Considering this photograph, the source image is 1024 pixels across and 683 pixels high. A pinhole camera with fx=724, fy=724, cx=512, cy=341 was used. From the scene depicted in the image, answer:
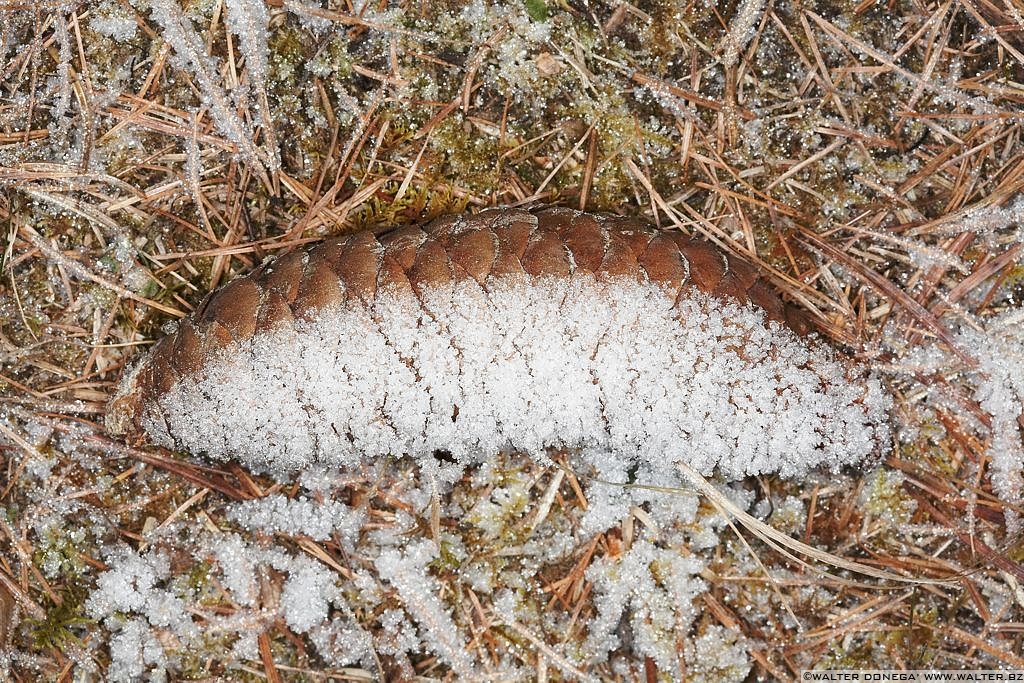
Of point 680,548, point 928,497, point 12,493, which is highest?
point 928,497

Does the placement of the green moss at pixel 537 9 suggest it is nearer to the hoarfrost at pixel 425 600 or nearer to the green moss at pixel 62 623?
the hoarfrost at pixel 425 600

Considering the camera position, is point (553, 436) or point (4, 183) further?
point (4, 183)

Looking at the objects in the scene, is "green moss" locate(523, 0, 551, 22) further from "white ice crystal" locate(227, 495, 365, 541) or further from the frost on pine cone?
"white ice crystal" locate(227, 495, 365, 541)

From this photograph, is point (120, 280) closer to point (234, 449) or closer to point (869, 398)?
point (234, 449)

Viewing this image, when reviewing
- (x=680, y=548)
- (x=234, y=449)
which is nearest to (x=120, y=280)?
(x=234, y=449)

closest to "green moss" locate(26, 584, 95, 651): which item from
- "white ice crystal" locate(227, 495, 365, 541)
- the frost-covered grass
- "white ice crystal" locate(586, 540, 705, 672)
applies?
the frost-covered grass

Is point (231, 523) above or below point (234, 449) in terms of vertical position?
below

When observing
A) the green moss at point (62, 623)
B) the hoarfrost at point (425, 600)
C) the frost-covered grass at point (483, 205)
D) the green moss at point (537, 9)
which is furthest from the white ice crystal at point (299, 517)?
the green moss at point (537, 9)

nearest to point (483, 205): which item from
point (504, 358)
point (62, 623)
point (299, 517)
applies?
point (504, 358)
